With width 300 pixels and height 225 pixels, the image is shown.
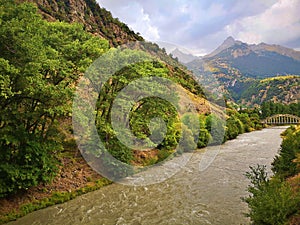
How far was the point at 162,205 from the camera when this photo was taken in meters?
17.0

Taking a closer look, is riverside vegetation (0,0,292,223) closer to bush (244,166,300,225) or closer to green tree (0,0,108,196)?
green tree (0,0,108,196)

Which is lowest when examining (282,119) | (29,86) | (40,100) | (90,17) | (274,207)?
(274,207)

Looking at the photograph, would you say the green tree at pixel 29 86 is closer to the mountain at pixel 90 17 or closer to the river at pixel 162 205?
the river at pixel 162 205

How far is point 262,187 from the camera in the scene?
11711 mm

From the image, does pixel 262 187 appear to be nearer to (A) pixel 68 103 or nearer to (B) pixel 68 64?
(A) pixel 68 103

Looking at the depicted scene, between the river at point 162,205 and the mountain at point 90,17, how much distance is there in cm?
5274

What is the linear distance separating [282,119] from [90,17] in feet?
324

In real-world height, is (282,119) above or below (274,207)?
above

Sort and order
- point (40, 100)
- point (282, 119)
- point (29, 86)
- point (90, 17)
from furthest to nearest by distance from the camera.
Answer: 1. point (282, 119)
2. point (90, 17)
3. point (40, 100)
4. point (29, 86)

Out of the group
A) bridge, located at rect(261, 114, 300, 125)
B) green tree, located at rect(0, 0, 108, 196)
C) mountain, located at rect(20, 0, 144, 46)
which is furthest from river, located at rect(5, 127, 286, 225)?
bridge, located at rect(261, 114, 300, 125)

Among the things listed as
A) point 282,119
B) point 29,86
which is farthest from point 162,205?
point 282,119

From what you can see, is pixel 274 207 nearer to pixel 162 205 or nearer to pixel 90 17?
pixel 162 205

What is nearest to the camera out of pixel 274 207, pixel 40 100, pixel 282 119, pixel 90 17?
pixel 274 207

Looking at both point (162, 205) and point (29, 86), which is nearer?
point (29, 86)
